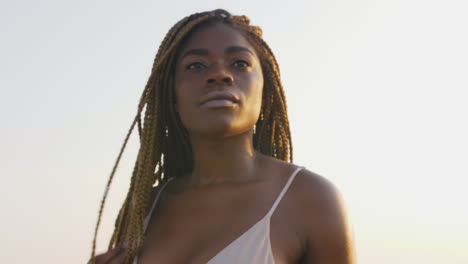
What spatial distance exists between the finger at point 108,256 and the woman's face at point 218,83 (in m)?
0.76

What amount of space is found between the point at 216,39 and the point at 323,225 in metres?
1.17

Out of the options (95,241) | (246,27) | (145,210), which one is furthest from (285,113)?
(95,241)

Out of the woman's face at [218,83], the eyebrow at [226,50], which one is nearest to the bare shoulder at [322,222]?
the woman's face at [218,83]

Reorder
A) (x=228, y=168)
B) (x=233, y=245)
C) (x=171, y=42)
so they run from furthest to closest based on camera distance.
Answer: (x=171, y=42) → (x=228, y=168) → (x=233, y=245)

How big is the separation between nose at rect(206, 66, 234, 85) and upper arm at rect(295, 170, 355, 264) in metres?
0.63

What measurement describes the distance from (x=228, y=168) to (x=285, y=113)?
22.9 inches

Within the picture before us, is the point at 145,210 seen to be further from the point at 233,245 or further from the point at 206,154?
the point at 233,245

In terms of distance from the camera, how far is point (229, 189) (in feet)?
14.0

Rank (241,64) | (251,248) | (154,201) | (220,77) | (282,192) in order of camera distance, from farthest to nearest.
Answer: (154,201), (241,64), (220,77), (282,192), (251,248)

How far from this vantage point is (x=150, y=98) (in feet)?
15.5

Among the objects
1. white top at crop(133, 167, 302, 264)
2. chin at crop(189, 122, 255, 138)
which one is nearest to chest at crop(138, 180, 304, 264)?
white top at crop(133, 167, 302, 264)

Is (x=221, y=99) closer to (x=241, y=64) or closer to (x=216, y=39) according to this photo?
(x=241, y=64)

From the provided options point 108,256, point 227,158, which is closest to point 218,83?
point 227,158

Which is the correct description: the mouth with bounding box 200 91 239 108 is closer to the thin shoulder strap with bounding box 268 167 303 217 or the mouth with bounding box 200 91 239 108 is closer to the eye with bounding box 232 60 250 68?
the eye with bounding box 232 60 250 68
